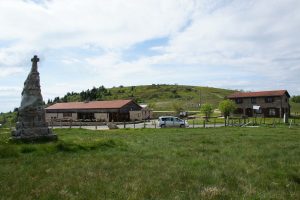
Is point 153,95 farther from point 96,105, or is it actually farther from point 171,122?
point 171,122

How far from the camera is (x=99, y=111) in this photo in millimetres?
72250

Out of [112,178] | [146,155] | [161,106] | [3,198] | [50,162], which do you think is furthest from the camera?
[161,106]

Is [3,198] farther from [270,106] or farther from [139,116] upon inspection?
[270,106]

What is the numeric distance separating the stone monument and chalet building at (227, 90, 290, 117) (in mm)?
65849

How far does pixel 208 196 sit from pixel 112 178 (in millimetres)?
3181

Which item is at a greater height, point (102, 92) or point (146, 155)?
point (102, 92)

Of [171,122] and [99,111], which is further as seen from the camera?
[99,111]

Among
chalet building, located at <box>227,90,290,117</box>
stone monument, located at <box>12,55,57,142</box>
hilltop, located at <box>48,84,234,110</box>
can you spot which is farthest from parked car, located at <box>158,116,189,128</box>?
hilltop, located at <box>48,84,234,110</box>

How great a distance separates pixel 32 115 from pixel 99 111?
53.2 metres

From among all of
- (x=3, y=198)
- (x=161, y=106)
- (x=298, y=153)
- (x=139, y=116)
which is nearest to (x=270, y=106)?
(x=139, y=116)

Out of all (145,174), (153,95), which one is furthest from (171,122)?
(153,95)

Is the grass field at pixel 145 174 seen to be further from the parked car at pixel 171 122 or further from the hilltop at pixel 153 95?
the hilltop at pixel 153 95

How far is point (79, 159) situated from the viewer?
1277 cm

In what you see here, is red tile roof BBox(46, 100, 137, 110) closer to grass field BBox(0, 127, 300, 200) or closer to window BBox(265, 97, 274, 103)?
window BBox(265, 97, 274, 103)
